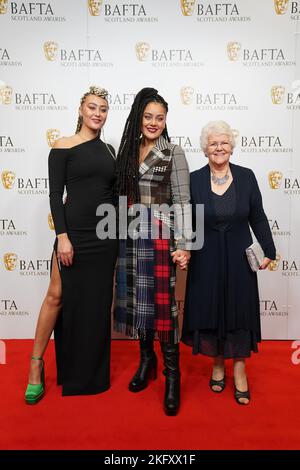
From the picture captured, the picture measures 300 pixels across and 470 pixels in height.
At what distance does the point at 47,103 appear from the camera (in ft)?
9.87

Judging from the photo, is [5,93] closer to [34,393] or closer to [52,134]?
[52,134]

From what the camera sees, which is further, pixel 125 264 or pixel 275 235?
pixel 275 235

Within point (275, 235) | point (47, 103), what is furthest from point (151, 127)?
point (275, 235)

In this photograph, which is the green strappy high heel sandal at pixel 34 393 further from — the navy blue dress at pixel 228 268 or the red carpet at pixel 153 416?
the navy blue dress at pixel 228 268

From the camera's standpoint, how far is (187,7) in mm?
2928

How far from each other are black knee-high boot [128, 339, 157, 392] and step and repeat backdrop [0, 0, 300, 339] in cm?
127

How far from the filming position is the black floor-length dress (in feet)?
7.04

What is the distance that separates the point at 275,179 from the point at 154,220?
1.37 meters

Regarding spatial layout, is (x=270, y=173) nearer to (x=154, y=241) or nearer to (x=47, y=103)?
(x=154, y=241)

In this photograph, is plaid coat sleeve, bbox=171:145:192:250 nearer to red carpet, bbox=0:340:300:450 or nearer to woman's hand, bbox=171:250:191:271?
woman's hand, bbox=171:250:191:271

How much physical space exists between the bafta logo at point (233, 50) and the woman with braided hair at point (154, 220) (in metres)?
1.12

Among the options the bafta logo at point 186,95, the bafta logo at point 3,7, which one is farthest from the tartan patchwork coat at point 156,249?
the bafta logo at point 3,7

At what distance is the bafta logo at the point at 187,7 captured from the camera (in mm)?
2924

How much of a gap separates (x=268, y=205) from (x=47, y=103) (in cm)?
182
